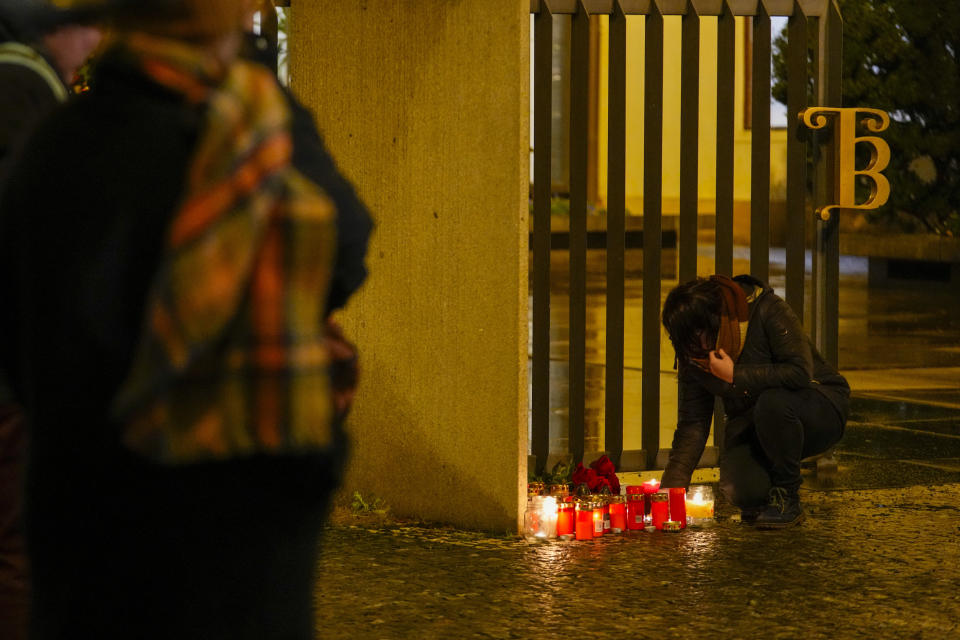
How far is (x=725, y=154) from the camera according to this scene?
7.04 metres

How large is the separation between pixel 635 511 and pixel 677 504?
16cm

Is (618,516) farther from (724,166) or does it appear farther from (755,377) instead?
(724,166)

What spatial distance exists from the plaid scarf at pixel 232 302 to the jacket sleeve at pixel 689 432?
410 cm

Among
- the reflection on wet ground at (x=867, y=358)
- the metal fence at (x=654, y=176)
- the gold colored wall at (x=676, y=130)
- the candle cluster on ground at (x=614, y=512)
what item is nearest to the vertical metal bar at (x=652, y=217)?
the metal fence at (x=654, y=176)

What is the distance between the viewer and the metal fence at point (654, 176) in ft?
21.7

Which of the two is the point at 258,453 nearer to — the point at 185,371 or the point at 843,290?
the point at 185,371

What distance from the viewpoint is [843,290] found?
21531 millimetres

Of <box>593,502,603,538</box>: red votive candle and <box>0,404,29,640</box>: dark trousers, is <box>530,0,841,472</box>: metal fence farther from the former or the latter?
<box>0,404,29,640</box>: dark trousers

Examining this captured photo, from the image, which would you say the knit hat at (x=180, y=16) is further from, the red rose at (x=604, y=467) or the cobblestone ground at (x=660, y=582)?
the red rose at (x=604, y=467)

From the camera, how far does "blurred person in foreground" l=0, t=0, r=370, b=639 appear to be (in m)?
2.12

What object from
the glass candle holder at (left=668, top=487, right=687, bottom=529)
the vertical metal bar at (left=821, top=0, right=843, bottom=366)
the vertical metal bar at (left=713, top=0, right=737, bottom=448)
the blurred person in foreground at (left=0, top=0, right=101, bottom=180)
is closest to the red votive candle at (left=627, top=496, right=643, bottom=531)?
the glass candle holder at (left=668, top=487, right=687, bottom=529)

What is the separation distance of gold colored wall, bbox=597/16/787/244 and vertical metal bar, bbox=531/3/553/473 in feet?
50.8

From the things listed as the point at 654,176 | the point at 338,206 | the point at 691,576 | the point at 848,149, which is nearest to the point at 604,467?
the point at 691,576

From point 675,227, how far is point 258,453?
22.3m
